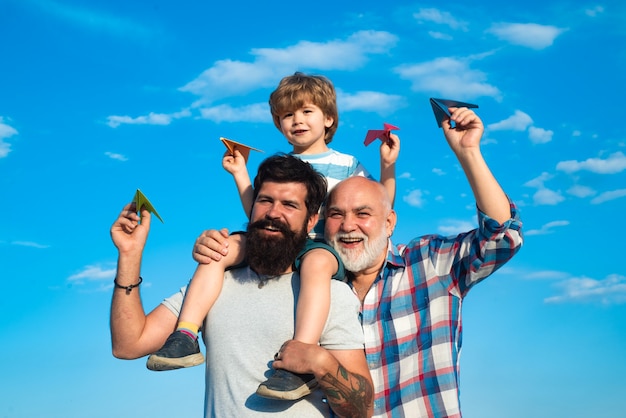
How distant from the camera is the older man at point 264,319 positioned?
188 inches

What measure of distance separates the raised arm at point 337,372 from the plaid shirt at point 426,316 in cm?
50

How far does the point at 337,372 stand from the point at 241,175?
247 centimetres

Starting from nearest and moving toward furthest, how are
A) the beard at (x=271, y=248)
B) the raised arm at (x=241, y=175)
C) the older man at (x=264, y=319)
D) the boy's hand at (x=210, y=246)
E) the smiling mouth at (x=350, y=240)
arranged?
the older man at (x=264, y=319) → the beard at (x=271, y=248) → the boy's hand at (x=210, y=246) → the smiling mouth at (x=350, y=240) → the raised arm at (x=241, y=175)

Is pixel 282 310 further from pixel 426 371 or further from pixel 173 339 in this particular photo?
pixel 426 371

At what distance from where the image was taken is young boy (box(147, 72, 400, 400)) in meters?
4.83

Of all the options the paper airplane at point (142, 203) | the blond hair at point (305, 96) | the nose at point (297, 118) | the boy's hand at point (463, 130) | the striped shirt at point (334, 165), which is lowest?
the paper airplane at point (142, 203)

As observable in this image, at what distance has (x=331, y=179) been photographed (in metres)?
6.57

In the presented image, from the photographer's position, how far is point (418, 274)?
18.9 feet

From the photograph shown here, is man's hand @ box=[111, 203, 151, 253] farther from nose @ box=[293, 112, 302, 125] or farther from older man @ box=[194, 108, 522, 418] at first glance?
nose @ box=[293, 112, 302, 125]

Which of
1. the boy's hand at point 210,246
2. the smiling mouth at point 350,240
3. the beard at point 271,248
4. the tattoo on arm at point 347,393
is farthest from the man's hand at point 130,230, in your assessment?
the tattoo on arm at point 347,393

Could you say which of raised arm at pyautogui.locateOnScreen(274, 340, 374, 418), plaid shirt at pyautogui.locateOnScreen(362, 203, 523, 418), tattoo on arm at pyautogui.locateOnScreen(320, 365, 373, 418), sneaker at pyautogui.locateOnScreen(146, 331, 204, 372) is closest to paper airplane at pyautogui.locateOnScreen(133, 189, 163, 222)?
sneaker at pyautogui.locateOnScreen(146, 331, 204, 372)

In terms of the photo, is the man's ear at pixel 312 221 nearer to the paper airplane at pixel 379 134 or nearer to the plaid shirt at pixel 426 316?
the plaid shirt at pixel 426 316

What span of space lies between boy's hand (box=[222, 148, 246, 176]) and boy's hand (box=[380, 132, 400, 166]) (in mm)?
1359

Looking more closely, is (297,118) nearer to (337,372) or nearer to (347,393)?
(337,372)
